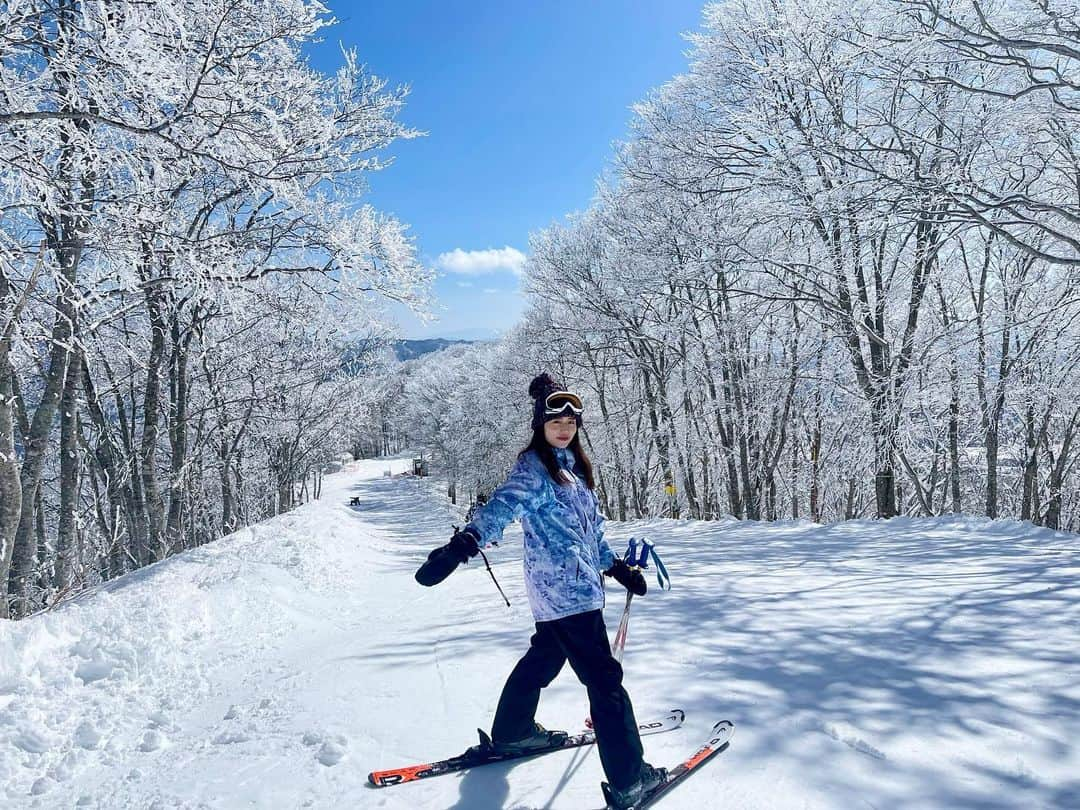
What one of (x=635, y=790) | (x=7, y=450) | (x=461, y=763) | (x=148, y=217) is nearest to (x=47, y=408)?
(x=7, y=450)

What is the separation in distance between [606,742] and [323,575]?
746 centimetres

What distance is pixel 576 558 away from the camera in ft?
8.77

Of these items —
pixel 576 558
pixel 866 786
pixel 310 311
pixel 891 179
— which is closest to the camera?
pixel 866 786

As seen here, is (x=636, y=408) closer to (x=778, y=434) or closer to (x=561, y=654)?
(x=778, y=434)

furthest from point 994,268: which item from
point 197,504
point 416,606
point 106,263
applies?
point 197,504

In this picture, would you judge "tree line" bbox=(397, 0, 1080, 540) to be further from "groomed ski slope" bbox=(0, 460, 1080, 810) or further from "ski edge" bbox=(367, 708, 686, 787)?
"ski edge" bbox=(367, 708, 686, 787)

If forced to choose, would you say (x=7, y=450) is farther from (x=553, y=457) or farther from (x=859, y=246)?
(x=859, y=246)

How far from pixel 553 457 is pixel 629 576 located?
741 mm

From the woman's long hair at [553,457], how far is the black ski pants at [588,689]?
0.62 m

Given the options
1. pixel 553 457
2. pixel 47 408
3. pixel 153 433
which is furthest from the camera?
pixel 153 433

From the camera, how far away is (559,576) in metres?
2.65

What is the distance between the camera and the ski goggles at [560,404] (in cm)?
283

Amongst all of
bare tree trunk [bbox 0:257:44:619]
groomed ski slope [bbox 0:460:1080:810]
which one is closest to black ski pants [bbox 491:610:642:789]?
groomed ski slope [bbox 0:460:1080:810]

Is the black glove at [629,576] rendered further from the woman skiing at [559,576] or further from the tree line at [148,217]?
the tree line at [148,217]
